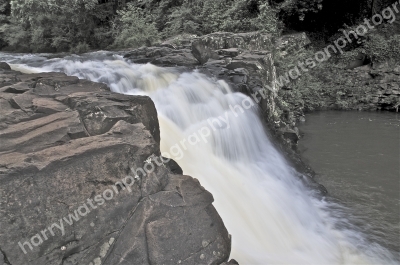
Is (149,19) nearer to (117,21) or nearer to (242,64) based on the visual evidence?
(117,21)

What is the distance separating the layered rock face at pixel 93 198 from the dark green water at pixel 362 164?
3.20 meters

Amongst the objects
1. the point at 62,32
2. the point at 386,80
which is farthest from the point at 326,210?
the point at 62,32

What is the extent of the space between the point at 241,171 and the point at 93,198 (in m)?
3.39

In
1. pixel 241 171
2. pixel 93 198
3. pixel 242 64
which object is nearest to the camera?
pixel 93 198

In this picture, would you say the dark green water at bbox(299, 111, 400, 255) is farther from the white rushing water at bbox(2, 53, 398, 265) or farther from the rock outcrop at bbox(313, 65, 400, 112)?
the rock outcrop at bbox(313, 65, 400, 112)

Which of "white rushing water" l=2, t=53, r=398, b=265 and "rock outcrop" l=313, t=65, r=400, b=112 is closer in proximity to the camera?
"white rushing water" l=2, t=53, r=398, b=265

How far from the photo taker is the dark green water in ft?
16.9

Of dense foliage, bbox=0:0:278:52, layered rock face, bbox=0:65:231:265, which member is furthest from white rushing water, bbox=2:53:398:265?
dense foliage, bbox=0:0:278:52

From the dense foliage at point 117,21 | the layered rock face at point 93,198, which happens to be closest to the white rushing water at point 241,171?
the layered rock face at point 93,198

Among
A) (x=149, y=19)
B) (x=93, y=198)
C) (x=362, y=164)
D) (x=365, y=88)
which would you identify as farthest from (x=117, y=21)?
(x=93, y=198)

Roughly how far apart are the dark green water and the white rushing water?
0.39 metres

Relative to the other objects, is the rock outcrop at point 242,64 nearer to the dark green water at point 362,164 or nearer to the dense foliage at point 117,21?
the dark green water at point 362,164

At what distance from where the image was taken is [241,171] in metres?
5.89

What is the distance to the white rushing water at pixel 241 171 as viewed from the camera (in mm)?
4508
